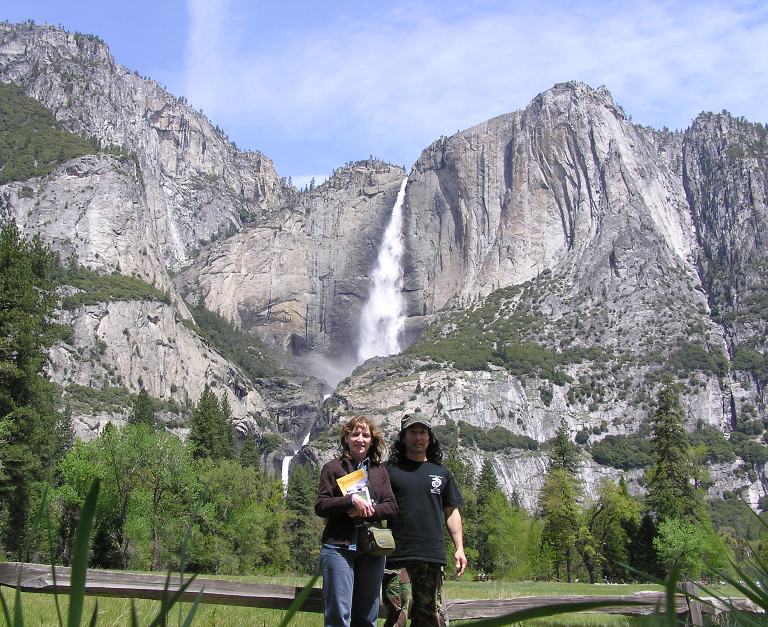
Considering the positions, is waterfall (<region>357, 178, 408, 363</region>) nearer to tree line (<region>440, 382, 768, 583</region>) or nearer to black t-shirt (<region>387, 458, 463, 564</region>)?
tree line (<region>440, 382, 768, 583</region>)

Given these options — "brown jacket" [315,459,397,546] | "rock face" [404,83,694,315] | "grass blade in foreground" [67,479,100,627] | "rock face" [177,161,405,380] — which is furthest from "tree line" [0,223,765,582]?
"rock face" [177,161,405,380]

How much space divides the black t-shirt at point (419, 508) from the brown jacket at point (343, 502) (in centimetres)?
28

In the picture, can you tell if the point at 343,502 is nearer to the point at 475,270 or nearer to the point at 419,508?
the point at 419,508

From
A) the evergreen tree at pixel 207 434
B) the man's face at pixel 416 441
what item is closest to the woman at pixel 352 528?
the man's face at pixel 416 441

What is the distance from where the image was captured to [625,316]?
141 metres

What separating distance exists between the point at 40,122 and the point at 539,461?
109 meters

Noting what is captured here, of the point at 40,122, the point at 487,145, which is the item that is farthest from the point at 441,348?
the point at 40,122

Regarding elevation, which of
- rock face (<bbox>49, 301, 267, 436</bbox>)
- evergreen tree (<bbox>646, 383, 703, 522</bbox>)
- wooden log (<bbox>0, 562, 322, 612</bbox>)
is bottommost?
wooden log (<bbox>0, 562, 322, 612</bbox>)

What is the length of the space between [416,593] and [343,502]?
3.66 ft

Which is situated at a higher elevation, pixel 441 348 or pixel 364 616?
pixel 441 348

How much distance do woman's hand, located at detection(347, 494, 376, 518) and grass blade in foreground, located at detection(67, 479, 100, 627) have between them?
5071 millimetres

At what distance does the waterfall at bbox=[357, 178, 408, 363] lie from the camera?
180500 millimetres

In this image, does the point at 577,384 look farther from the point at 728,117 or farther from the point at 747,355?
the point at 728,117

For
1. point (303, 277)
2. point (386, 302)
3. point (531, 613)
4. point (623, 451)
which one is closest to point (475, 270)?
point (386, 302)
